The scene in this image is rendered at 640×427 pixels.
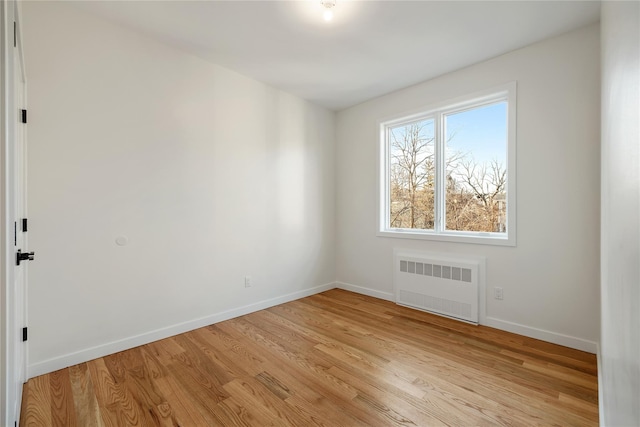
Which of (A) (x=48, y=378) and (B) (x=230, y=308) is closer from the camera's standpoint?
(A) (x=48, y=378)

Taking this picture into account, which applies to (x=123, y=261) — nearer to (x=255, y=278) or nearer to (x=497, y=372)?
(x=255, y=278)

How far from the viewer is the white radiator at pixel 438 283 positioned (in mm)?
3023

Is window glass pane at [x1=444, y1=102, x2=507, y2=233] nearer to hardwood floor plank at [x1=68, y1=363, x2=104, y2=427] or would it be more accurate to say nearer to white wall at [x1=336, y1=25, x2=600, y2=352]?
white wall at [x1=336, y1=25, x2=600, y2=352]

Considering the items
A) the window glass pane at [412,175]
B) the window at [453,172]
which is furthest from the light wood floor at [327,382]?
the window glass pane at [412,175]

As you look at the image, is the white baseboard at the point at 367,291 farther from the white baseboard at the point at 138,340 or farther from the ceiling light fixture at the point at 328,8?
the ceiling light fixture at the point at 328,8

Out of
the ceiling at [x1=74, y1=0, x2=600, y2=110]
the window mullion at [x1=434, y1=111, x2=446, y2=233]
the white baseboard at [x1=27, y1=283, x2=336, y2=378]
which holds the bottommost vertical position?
the white baseboard at [x1=27, y1=283, x2=336, y2=378]

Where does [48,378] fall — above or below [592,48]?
Answer: below

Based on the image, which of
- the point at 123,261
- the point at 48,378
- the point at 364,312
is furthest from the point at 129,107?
the point at 364,312

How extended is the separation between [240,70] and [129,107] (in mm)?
1225

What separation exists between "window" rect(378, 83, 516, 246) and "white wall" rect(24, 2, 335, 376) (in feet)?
4.65

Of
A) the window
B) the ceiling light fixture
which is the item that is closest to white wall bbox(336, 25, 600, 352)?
the window

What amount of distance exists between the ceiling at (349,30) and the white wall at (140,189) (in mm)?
326

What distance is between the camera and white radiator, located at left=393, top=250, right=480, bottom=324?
3023 mm

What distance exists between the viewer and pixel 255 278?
3428 mm
